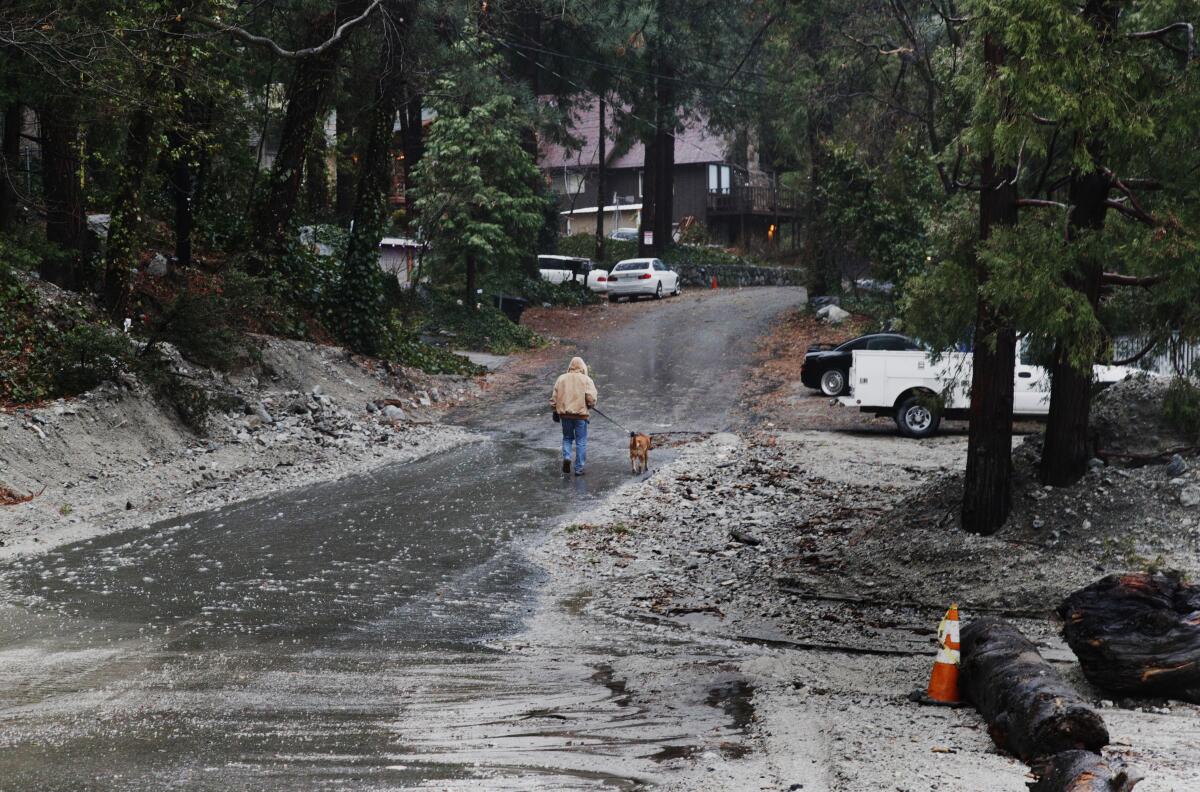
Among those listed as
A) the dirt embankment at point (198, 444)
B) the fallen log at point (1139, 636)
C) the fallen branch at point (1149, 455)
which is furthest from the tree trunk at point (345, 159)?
the fallen log at point (1139, 636)

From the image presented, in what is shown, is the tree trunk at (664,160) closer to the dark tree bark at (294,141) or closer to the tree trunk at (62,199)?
the dark tree bark at (294,141)

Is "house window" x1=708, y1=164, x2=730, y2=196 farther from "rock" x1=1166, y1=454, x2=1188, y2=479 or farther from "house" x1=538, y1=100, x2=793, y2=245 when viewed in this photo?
"rock" x1=1166, y1=454, x2=1188, y2=479

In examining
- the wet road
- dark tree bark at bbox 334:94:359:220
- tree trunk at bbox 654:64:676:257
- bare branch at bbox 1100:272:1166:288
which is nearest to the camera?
the wet road

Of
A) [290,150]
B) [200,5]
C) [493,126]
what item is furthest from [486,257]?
[200,5]

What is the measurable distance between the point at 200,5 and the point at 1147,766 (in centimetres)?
1742

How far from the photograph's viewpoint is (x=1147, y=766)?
616 cm

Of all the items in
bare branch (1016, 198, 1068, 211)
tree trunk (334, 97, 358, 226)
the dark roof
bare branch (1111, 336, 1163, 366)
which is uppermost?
the dark roof

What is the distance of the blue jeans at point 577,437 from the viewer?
18.5 m

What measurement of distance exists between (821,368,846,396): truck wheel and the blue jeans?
926 centimetres

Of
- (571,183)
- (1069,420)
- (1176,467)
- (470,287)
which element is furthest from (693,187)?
(1176,467)

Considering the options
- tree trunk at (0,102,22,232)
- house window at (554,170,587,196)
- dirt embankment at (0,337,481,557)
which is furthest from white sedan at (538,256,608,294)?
tree trunk at (0,102,22,232)

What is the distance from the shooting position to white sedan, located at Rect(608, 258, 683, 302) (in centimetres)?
4988

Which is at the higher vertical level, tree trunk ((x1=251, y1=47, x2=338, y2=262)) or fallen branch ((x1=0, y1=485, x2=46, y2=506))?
tree trunk ((x1=251, y1=47, x2=338, y2=262))

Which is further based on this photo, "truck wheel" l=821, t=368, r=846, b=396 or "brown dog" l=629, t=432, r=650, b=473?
"truck wheel" l=821, t=368, r=846, b=396
